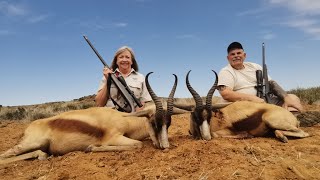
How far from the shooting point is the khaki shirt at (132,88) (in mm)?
8633

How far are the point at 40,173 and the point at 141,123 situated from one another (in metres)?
2.38

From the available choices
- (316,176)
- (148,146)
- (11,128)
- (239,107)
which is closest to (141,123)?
(148,146)

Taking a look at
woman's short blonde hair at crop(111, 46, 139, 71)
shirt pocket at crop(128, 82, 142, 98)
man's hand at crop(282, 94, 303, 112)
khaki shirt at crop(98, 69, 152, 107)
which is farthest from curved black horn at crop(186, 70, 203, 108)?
man's hand at crop(282, 94, 303, 112)

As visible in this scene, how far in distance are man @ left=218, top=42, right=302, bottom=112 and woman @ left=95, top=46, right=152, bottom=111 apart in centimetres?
188

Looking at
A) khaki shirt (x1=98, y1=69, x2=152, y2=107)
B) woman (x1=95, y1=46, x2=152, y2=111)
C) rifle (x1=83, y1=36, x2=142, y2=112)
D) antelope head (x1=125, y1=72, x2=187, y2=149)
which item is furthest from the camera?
khaki shirt (x1=98, y1=69, x2=152, y2=107)

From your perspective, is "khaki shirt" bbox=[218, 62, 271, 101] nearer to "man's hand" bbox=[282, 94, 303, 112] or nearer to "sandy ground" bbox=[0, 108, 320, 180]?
"man's hand" bbox=[282, 94, 303, 112]

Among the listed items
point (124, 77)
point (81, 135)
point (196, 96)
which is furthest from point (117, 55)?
point (81, 135)

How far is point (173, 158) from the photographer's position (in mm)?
5668

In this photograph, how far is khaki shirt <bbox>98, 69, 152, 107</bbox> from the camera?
→ 8.63 meters

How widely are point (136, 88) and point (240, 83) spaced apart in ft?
8.07

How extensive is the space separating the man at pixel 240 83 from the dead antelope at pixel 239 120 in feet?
3.38

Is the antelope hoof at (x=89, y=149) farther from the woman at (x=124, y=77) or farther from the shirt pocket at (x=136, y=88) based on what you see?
the shirt pocket at (x=136, y=88)

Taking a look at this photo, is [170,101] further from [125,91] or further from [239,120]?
[125,91]

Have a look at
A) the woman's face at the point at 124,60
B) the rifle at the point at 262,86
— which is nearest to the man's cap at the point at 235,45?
the rifle at the point at 262,86
